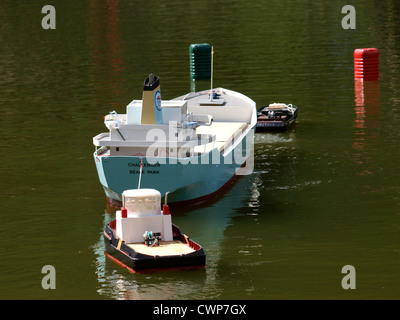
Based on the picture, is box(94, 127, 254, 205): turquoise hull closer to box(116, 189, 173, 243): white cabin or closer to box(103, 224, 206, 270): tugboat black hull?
box(116, 189, 173, 243): white cabin

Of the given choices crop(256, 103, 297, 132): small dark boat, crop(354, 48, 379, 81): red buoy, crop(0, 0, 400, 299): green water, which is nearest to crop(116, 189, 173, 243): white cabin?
crop(0, 0, 400, 299): green water

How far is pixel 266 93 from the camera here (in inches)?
2056

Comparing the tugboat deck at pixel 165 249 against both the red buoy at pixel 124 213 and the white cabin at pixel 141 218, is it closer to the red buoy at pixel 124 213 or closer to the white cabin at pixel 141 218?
the white cabin at pixel 141 218

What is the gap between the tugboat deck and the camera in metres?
24.0

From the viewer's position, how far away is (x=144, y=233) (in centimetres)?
2489

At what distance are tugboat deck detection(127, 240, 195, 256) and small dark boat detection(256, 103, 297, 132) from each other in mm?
18231

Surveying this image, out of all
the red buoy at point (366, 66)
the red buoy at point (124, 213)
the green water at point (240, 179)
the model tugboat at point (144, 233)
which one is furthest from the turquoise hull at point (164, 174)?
the red buoy at point (366, 66)

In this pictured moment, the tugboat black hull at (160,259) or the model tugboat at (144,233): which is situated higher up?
the model tugboat at (144,233)

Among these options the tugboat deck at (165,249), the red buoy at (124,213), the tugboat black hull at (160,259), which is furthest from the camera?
the red buoy at (124,213)

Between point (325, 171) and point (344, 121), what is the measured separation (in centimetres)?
965

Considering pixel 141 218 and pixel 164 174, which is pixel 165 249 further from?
pixel 164 174

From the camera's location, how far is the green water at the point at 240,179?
939 inches

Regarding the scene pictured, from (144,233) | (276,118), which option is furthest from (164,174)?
(276,118)

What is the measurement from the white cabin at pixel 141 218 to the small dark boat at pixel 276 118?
1781cm
